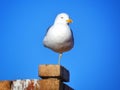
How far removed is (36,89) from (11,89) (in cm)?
41

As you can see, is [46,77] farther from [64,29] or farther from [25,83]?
[64,29]

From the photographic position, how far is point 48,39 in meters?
4.54

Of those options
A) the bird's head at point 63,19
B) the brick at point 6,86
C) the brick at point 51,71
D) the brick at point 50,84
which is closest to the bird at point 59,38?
the bird's head at point 63,19

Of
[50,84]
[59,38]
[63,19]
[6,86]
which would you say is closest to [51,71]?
[50,84]

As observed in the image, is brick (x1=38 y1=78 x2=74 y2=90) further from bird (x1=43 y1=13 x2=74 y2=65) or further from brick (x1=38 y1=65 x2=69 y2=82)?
bird (x1=43 y1=13 x2=74 y2=65)

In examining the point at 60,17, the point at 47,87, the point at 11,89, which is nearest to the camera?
the point at 47,87

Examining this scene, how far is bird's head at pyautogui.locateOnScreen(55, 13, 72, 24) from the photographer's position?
4.84 metres

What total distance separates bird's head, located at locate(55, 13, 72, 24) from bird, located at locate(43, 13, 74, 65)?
0.27 ft

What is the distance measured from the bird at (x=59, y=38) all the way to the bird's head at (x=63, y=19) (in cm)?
8

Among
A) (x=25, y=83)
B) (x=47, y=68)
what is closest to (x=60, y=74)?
(x=47, y=68)

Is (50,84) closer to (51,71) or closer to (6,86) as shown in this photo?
(51,71)

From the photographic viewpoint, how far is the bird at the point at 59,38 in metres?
4.41

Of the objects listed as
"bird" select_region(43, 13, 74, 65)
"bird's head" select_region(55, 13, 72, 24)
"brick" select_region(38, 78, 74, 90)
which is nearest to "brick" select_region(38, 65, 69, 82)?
"brick" select_region(38, 78, 74, 90)

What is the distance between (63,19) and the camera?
4.90m
